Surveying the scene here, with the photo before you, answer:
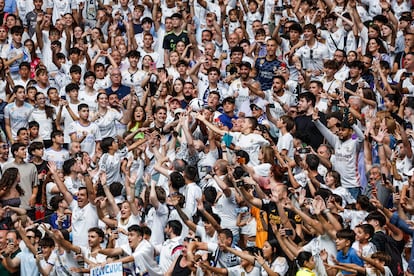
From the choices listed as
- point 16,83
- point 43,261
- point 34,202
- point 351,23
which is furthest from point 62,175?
point 351,23

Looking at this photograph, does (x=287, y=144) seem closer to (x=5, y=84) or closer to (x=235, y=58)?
(x=235, y=58)

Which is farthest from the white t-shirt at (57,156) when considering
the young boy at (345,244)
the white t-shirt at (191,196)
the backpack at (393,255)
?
the backpack at (393,255)

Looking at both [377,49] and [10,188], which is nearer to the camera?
[10,188]

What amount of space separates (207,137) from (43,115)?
10.2 feet

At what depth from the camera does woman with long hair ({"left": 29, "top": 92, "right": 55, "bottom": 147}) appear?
69.2ft

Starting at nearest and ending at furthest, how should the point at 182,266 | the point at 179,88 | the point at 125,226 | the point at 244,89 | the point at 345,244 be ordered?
the point at 345,244
the point at 182,266
the point at 125,226
the point at 244,89
the point at 179,88

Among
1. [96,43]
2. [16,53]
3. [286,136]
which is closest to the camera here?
[286,136]

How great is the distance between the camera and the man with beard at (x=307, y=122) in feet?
64.4

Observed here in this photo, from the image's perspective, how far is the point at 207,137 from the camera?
65.7 ft

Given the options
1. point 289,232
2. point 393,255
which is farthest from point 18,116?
point 393,255

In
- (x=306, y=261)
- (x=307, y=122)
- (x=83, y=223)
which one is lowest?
(x=83, y=223)

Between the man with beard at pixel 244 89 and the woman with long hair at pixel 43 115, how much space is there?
314 cm

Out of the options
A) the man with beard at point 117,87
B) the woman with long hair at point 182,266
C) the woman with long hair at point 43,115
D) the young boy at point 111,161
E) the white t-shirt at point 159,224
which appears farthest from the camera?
the man with beard at point 117,87

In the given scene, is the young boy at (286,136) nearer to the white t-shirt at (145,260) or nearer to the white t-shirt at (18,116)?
the white t-shirt at (145,260)
